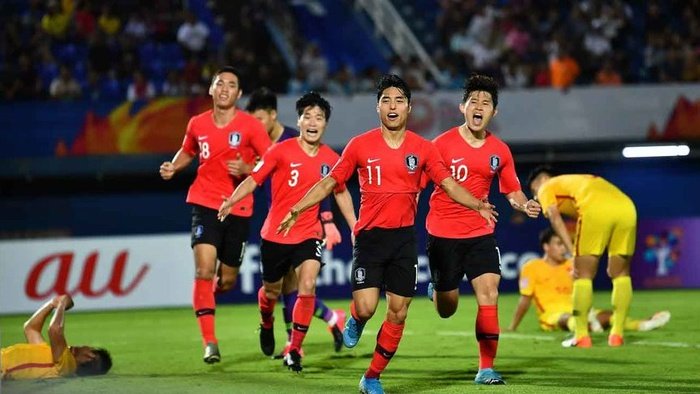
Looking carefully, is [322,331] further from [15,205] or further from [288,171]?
[15,205]

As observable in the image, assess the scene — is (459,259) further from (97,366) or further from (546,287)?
(546,287)

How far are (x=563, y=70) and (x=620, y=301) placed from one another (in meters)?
12.0

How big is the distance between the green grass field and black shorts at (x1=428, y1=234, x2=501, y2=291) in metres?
0.79

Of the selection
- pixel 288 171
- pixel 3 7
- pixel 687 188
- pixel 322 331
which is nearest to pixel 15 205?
pixel 3 7

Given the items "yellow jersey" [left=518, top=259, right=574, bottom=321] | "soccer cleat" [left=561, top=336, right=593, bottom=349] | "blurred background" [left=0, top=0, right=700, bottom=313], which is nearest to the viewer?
"soccer cleat" [left=561, top=336, right=593, bottom=349]

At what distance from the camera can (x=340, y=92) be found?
76.1 ft

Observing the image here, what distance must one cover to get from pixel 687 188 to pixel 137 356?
15823 millimetres

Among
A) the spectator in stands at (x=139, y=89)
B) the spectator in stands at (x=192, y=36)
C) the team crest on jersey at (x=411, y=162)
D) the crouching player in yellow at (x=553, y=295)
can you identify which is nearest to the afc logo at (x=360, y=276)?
the team crest on jersey at (x=411, y=162)

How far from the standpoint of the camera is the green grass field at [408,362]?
9.10 m

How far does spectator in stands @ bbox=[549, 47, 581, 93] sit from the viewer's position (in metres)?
23.4

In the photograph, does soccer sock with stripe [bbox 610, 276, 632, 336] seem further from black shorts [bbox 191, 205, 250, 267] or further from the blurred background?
the blurred background

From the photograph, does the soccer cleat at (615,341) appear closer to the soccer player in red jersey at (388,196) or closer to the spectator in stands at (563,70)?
the soccer player in red jersey at (388,196)

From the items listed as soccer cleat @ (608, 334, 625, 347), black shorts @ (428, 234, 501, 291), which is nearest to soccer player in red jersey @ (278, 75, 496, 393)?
black shorts @ (428, 234, 501, 291)

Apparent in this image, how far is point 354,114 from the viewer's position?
23.1 m
